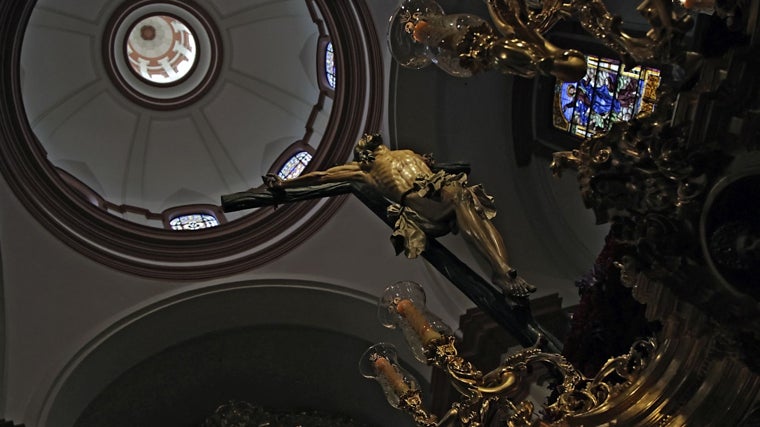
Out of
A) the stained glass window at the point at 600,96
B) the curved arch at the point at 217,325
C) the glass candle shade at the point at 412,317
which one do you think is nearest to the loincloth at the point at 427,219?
the glass candle shade at the point at 412,317

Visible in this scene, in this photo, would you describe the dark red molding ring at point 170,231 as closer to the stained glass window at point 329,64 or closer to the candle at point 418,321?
the stained glass window at point 329,64

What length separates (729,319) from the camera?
200cm

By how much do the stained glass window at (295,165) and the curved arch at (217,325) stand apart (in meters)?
2.10

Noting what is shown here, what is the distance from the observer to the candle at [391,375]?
3748 millimetres

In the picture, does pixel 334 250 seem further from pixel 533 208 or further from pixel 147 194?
pixel 147 194

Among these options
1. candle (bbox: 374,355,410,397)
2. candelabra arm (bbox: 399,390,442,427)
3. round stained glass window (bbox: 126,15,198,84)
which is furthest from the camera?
round stained glass window (bbox: 126,15,198,84)

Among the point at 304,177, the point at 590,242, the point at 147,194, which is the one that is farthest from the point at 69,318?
the point at 590,242

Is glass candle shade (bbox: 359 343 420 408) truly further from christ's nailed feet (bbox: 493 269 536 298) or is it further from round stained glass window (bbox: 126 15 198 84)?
round stained glass window (bbox: 126 15 198 84)

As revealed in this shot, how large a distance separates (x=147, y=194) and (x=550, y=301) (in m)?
6.06

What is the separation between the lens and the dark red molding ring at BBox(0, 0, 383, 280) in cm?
841

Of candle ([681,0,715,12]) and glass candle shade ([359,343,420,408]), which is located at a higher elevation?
candle ([681,0,715,12])

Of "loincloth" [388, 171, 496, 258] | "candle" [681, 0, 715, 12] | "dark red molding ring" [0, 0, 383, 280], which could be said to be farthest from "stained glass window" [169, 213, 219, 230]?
"candle" [681, 0, 715, 12]

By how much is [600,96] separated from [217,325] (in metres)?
4.99

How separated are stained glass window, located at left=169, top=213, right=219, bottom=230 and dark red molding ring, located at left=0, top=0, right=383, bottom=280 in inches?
36.2
